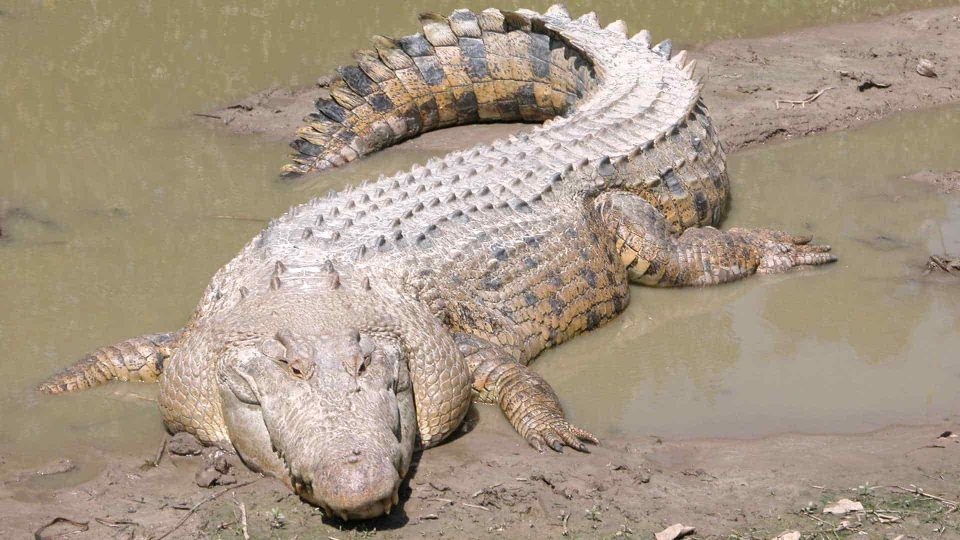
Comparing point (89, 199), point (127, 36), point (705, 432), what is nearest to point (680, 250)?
point (705, 432)

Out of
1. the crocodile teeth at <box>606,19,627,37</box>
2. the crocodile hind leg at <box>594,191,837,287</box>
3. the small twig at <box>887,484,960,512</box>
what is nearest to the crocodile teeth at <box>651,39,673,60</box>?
the crocodile teeth at <box>606,19,627,37</box>

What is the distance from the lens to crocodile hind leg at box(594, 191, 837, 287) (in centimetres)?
662

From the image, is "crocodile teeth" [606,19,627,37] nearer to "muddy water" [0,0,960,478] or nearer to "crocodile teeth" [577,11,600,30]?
"crocodile teeth" [577,11,600,30]

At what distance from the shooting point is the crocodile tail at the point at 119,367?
18.5ft

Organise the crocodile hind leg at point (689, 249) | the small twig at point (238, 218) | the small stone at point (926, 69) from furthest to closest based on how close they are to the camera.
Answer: the small stone at point (926, 69), the small twig at point (238, 218), the crocodile hind leg at point (689, 249)

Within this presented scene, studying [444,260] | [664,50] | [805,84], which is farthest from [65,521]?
[805,84]

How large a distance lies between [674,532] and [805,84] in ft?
20.3

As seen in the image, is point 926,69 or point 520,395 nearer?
point 520,395

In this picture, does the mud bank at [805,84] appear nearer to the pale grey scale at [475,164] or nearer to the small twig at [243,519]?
the pale grey scale at [475,164]

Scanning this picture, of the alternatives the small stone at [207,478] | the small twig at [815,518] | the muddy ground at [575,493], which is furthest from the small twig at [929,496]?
the small stone at [207,478]

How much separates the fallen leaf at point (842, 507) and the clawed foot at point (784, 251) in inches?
103

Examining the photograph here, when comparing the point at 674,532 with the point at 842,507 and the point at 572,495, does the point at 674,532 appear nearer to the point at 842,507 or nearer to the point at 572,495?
the point at 572,495

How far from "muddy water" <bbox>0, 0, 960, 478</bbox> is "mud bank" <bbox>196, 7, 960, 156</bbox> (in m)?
0.24

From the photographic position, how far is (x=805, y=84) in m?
9.75
